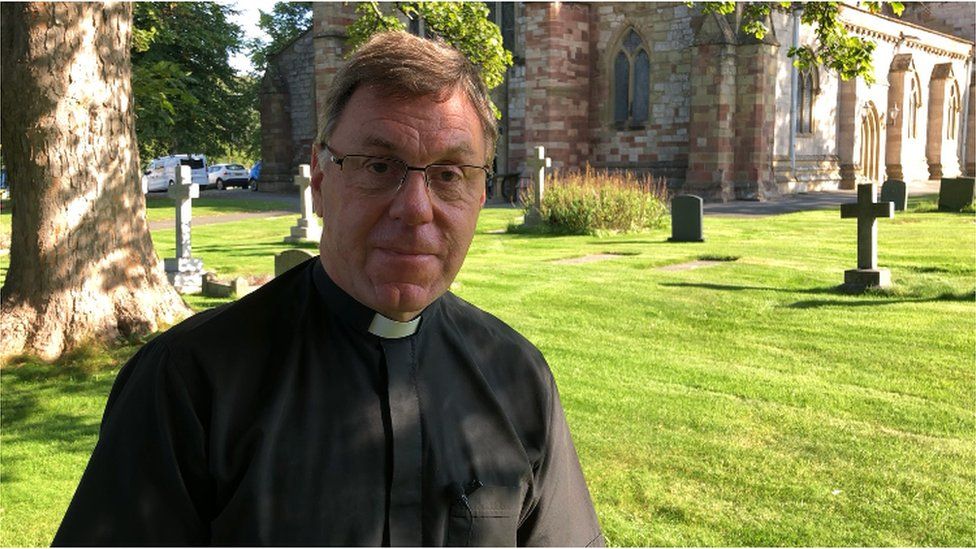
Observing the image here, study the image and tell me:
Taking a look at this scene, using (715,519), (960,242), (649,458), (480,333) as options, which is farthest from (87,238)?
(960,242)

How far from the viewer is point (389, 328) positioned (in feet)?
6.50

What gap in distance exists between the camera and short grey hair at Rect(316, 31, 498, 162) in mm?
1908

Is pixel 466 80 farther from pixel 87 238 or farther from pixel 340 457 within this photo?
pixel 87 238

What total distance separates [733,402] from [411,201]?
5.17 meters

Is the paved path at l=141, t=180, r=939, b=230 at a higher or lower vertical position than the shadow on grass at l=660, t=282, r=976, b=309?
higher

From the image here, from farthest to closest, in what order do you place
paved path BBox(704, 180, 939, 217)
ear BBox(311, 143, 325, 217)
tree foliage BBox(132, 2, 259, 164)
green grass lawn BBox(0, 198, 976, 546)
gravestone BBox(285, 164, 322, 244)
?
tree foliage BBox(132, 2, 259, 164) → paved path BBox(704, 180, 939, 217) → gravestone BBox(285, 164, 322, 244) → green grass lawn BBox(0, 198, 976, 546) → ear BBox(311, 143, 325, 217)

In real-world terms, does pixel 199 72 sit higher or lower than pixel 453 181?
higher

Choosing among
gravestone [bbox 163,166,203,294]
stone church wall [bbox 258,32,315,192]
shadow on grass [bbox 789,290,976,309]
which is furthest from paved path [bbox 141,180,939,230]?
shadow on grass [bbox 789,290,976,309]

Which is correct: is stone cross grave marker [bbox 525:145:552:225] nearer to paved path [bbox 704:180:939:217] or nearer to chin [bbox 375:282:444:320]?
paved path [bbox 704:180:939:217]

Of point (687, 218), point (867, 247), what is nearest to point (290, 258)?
point (867, 247)

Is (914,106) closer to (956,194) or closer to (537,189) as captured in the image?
(956,194)

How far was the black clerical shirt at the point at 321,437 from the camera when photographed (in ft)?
5.57

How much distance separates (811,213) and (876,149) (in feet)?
47.3

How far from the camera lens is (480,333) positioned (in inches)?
86.4
